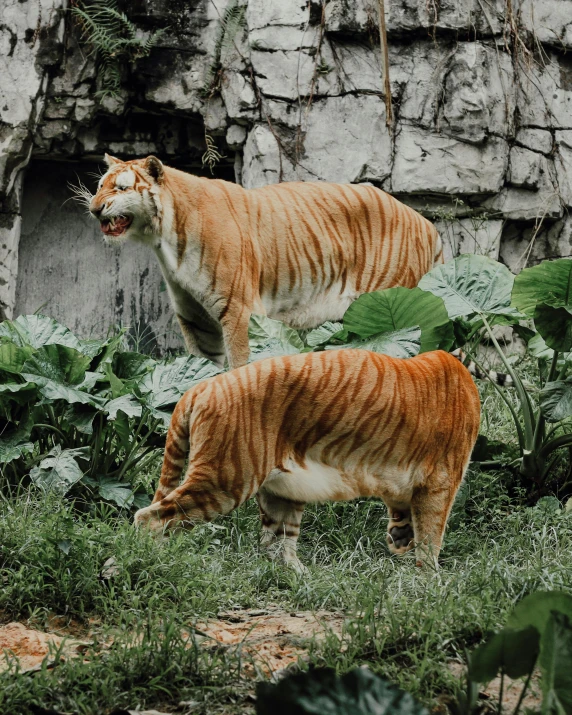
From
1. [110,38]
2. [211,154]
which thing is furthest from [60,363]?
[110,38]

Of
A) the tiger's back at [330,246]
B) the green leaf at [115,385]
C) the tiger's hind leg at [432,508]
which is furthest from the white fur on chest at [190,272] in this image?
the tiger's hind leg at [432,508]

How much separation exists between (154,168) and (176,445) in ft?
8.38

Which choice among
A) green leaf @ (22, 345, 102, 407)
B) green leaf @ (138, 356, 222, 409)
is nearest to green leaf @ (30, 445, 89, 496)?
green leaf @ (22, 345, 102, 407)

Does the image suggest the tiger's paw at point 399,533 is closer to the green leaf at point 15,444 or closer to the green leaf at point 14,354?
the green leaf at point 15,444

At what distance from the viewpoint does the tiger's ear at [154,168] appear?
602 centimetres

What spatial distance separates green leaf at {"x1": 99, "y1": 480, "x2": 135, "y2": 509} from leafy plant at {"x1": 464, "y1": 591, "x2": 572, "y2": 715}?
2.74m

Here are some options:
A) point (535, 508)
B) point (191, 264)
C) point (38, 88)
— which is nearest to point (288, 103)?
point (38, 88)

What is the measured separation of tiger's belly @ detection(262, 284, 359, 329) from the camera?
6719 millimetres

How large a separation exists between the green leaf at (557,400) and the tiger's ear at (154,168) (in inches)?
113

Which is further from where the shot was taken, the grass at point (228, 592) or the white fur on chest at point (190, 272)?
the white fur on chest at point (190, 272)

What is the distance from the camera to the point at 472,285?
547 cm

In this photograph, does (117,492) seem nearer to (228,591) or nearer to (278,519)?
(278,519)

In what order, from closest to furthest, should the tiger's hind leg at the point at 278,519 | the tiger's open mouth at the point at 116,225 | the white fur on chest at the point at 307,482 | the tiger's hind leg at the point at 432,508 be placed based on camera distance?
the white fur on chest at the point at 307,482 < the tiger's hind leg at the point at 432,508 < the tiger's hind leg at the point at 278,519 < the tiger's open mouth at the point at 116,225

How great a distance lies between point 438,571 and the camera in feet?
12.8
